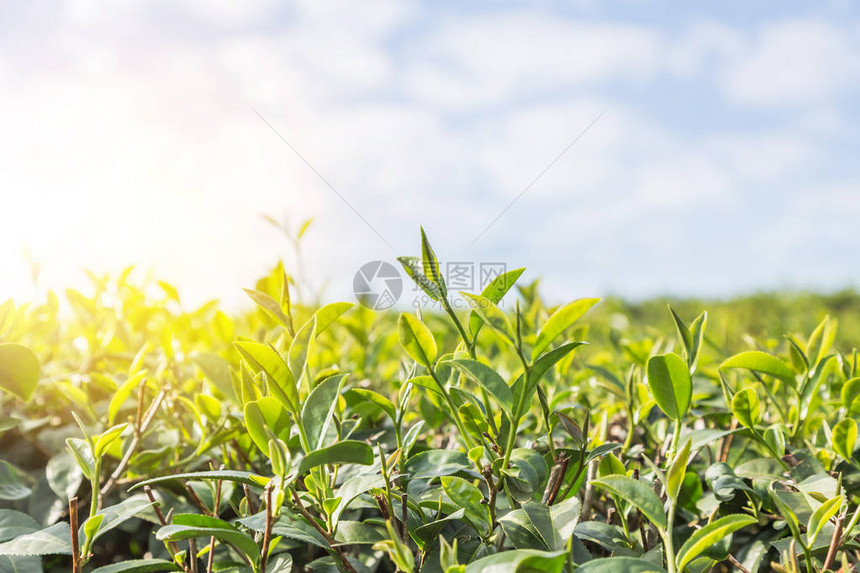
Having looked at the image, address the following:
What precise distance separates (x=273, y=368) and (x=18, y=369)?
0.73m

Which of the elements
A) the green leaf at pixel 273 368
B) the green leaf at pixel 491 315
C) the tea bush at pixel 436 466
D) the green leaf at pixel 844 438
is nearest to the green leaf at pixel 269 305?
the tea bush at pixel 436 466

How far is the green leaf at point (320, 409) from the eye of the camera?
0.86m

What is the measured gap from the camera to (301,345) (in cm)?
102

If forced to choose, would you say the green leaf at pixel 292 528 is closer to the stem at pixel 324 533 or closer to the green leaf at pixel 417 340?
the stem at pixel 324 533

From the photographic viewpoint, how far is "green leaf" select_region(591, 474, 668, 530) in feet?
2.45

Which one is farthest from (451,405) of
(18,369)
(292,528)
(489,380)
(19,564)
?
(18,369)

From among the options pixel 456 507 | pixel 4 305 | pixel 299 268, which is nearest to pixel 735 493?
pixel 456 507

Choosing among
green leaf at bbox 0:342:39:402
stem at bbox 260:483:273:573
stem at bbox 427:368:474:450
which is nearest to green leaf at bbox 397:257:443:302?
stem at bbox 427:368:474:450

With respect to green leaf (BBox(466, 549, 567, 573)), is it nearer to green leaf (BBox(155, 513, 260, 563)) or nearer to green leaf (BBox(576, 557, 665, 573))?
green leaf (BBox(576, 557, 665, 573))

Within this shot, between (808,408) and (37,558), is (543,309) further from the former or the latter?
(37,558)

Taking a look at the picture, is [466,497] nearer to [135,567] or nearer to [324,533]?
[324,533]

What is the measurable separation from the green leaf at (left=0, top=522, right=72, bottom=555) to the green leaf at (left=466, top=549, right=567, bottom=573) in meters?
0.65

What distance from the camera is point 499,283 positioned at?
0.85 metres

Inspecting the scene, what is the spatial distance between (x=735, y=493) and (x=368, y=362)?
1.11 meters
